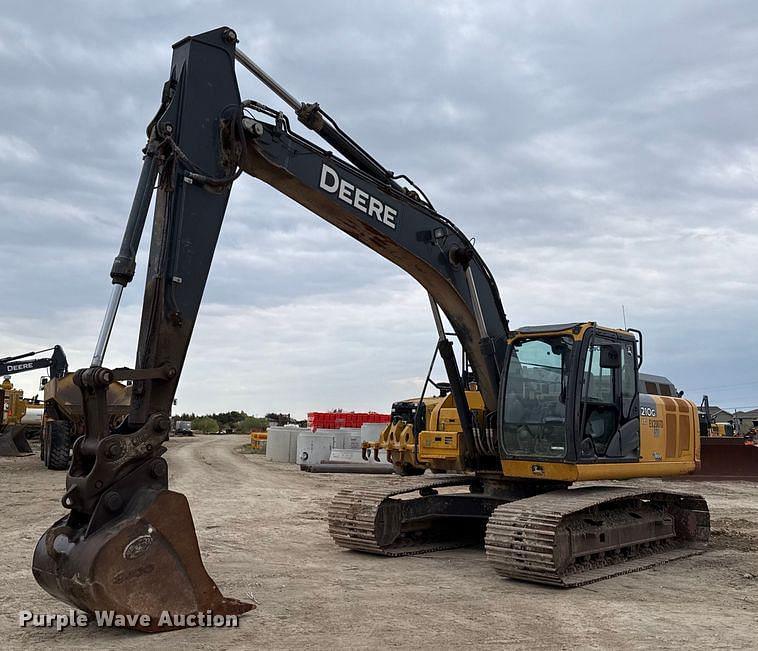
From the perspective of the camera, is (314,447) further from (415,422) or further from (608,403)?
(608,403)

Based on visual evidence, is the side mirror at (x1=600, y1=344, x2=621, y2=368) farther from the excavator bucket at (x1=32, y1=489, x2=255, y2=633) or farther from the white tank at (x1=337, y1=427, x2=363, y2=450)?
the white tank at (x1=337, y1=427, x2=363, y2=450)

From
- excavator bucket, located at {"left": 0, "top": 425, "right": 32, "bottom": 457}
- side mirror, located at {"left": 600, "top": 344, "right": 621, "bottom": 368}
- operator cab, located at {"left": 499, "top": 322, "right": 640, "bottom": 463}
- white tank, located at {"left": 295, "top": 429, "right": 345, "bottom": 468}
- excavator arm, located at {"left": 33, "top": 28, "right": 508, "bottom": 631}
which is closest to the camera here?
excavator arm, located at {"left": 33, "top": 28, "right": 508, "bottom": 631}

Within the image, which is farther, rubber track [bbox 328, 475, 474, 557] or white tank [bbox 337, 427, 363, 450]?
white tank [bbox 337, 427, 363, 450]

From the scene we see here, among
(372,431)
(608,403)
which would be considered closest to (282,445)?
(372,431)

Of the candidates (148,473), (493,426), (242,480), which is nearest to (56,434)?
(242,480)

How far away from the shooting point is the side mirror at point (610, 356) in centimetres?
891

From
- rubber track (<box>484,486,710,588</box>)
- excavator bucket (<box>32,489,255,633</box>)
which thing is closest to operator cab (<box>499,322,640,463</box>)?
rubber track (<box>484,486,710,588</box>)

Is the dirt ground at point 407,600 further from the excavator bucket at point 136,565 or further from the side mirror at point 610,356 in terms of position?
the side mirror at point 610,356

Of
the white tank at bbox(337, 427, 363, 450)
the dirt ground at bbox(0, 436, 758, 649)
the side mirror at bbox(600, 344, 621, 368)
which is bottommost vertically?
the dirt ground at bbox(0, 436, 758, 649)

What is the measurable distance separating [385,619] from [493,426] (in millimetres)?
3593

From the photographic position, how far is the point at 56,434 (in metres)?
21.2

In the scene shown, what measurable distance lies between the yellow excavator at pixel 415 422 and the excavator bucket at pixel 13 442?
21.2 metres

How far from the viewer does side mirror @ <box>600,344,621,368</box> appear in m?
8.91

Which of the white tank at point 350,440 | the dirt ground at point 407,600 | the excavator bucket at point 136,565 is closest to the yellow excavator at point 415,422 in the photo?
the excavator bucket at point 136,565
